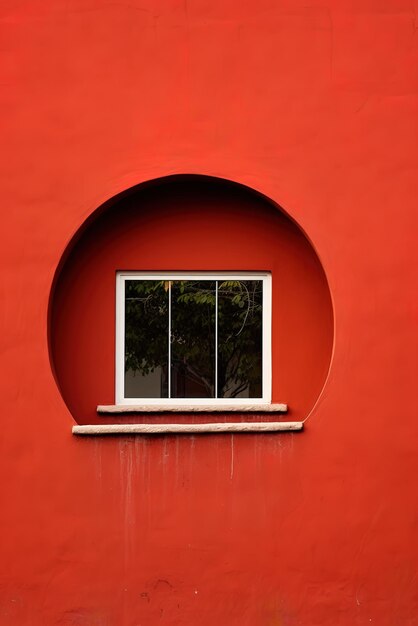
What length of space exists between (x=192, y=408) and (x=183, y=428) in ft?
1.69

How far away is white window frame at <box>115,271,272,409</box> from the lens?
22.9 ft

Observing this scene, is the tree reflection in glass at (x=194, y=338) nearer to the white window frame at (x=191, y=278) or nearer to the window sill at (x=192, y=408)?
the white window frame at (x=191, y=278)

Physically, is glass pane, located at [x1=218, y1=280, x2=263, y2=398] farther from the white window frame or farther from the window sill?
the window sill

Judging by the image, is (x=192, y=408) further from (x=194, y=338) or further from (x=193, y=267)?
(x=193, y=267)

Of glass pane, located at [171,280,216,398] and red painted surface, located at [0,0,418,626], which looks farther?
glass pane, located at [171,280,216,398]

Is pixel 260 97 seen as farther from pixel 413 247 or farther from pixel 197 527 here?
pixel 197 527

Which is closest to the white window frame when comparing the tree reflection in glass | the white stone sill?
the tree reflection in glass

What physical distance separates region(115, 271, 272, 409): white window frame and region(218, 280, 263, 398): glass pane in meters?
0.03

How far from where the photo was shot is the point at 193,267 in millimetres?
7004

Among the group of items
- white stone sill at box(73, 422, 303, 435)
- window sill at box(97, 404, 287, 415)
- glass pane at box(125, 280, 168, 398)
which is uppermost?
glass pane at box(125, 280, 168, 398)

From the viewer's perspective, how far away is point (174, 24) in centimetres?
656

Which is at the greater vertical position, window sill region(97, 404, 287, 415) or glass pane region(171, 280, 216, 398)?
glass pane region(171, 280, 216, 398)

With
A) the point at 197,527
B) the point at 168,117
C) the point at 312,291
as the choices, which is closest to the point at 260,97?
the point at 168,117

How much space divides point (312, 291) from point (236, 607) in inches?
86.6
